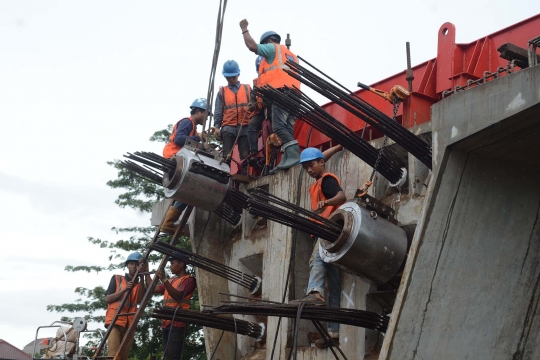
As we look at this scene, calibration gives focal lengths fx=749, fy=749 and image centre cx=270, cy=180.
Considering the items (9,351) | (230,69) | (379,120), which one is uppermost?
(230,69)

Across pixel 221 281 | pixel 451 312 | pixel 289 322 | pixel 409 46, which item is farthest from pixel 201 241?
pixel 451 312

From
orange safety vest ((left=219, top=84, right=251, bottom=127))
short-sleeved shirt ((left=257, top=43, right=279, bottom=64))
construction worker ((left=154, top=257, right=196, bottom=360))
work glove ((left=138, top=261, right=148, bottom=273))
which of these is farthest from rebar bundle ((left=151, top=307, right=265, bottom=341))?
short-sleeved shirt ((left=257, top=43, right=279, bottom=64))

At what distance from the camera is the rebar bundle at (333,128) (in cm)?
904

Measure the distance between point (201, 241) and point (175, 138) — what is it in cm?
189

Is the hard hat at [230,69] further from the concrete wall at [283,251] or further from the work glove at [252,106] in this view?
the concrete wall at [283,251]

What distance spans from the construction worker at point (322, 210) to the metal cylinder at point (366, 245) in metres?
0.42

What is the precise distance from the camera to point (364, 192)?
826 centimetres

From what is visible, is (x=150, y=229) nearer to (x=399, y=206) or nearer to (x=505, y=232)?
(x=399, y=206)

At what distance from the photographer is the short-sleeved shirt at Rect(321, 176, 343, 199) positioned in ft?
29.2

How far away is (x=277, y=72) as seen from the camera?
11.5 meters

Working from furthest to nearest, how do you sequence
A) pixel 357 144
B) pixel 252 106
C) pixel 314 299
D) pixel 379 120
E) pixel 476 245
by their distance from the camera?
pixel 252 106 < pixel 357 144 < pixel 379 120 < pixel 314 299 < pixel 476 245

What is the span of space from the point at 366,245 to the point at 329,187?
3.53ft

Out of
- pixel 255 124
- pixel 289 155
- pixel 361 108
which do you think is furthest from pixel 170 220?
pixel 361 108

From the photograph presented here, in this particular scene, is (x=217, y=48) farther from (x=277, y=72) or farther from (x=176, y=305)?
(x=176, y=305)
